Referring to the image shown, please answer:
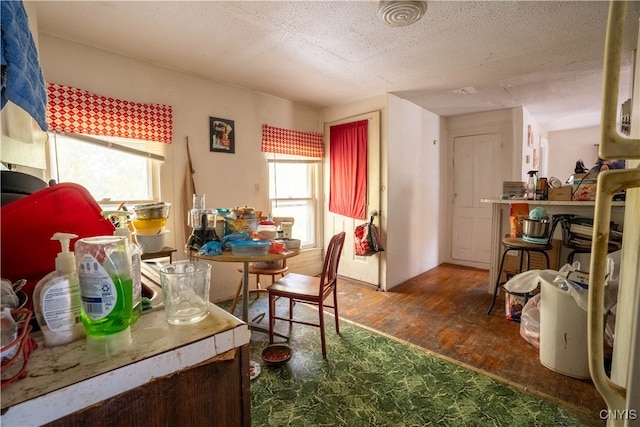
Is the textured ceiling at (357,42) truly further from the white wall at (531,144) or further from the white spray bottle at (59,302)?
the white spray bottle at (59,302)

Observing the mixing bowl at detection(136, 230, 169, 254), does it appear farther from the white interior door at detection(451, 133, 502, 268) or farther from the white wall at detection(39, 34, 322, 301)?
the white interior door at detection(451, 133, 502, 268)

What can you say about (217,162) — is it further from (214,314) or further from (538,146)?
(538,146)

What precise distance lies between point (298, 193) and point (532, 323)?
2.84 metres

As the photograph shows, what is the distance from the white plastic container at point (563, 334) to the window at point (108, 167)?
3.28 m

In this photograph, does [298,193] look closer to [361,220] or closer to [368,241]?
[361,220]

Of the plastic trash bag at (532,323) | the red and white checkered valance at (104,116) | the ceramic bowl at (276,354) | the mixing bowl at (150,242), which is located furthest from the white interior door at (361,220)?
the mixing bowl at (150,242)

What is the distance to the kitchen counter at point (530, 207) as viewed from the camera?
8.05ft

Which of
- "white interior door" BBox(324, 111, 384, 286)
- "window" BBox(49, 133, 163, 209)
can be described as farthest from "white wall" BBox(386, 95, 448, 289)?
"window" BBox(49, 133, 163, 209)

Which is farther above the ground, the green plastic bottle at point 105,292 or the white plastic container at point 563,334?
the green plastic bottle at point 105,292

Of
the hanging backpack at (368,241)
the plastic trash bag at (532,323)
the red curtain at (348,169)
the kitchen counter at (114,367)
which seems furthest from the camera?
the red curtain at (348,169)

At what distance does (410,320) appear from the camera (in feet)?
8.86

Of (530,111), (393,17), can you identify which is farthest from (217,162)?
(530,111)

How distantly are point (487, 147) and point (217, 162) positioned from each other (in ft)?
12.5

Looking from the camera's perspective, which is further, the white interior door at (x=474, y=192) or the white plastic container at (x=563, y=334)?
the white interior door at (x=474, y=192)
